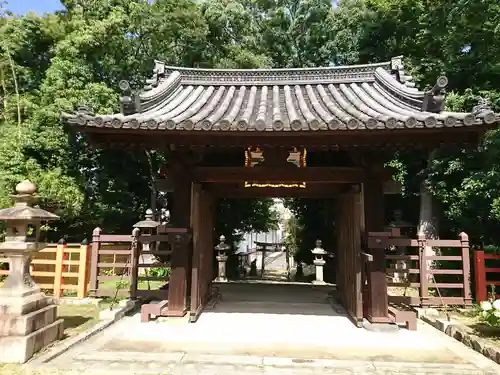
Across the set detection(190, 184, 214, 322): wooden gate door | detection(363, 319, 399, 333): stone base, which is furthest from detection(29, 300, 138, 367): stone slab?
detection(363, 319, 399, 333): stone base

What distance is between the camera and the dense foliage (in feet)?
42.9

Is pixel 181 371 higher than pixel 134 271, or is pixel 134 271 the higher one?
pixel 134 271

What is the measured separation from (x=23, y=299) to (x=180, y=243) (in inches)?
105

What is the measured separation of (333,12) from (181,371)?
23.5m

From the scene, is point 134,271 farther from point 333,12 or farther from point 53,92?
point 333,12

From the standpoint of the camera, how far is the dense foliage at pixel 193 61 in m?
13.1

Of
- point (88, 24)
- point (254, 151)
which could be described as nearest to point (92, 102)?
point (88, 24)

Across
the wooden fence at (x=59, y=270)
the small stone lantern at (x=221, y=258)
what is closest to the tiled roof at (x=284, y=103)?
the wooden fence at (x=59, y=270)

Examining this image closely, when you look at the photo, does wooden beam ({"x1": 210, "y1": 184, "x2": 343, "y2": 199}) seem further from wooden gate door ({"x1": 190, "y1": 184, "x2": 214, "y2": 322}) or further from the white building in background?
the white building in background

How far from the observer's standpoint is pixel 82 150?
18.3 meters

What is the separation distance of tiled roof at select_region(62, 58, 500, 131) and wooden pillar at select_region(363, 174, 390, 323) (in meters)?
1.30

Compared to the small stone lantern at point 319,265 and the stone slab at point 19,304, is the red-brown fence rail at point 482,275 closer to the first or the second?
the small stone lantern at point 319,265

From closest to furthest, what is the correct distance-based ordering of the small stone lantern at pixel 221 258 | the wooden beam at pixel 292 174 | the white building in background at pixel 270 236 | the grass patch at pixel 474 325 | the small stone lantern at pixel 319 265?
1. the grass patch at pixel 474 325
2. the wooden beam at pixel 292 174
3. the small stone lantern at pixel 319 265
4. the small stone lantern at pixel 221 258
5. the white building in background at pixel 270 236

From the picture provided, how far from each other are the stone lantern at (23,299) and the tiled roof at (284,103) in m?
1.47
